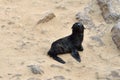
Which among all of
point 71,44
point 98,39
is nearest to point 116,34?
point 98,39

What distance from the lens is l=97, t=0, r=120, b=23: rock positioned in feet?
31.3

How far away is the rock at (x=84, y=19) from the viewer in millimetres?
9509

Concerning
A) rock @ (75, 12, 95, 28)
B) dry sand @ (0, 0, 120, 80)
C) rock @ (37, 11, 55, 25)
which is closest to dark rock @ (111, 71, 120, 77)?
dry sand @ (0, 0, 120, 80)

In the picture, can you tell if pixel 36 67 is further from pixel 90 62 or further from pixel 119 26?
pixel 119 26

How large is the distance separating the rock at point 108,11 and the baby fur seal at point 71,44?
134 centimetres

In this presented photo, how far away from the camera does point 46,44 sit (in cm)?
856

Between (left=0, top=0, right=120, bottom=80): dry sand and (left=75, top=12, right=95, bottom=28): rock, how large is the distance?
119 mm

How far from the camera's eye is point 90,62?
798 cm

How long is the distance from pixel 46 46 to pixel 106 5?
2205 mm

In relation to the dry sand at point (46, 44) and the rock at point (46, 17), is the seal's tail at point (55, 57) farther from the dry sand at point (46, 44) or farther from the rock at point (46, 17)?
the rock at point (46, 17)

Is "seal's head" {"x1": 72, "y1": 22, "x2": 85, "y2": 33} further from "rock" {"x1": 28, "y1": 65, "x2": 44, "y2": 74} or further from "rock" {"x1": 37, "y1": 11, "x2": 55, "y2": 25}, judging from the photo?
"rock" {"x1": 28, "y1": 65, "x2": 44, "y2": 74}

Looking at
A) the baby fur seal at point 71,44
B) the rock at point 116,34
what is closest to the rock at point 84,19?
the rock at point 116,34

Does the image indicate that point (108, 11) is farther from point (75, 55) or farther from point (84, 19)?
point (75, 55)

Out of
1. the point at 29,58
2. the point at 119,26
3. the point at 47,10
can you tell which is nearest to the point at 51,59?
the point at 29,58
